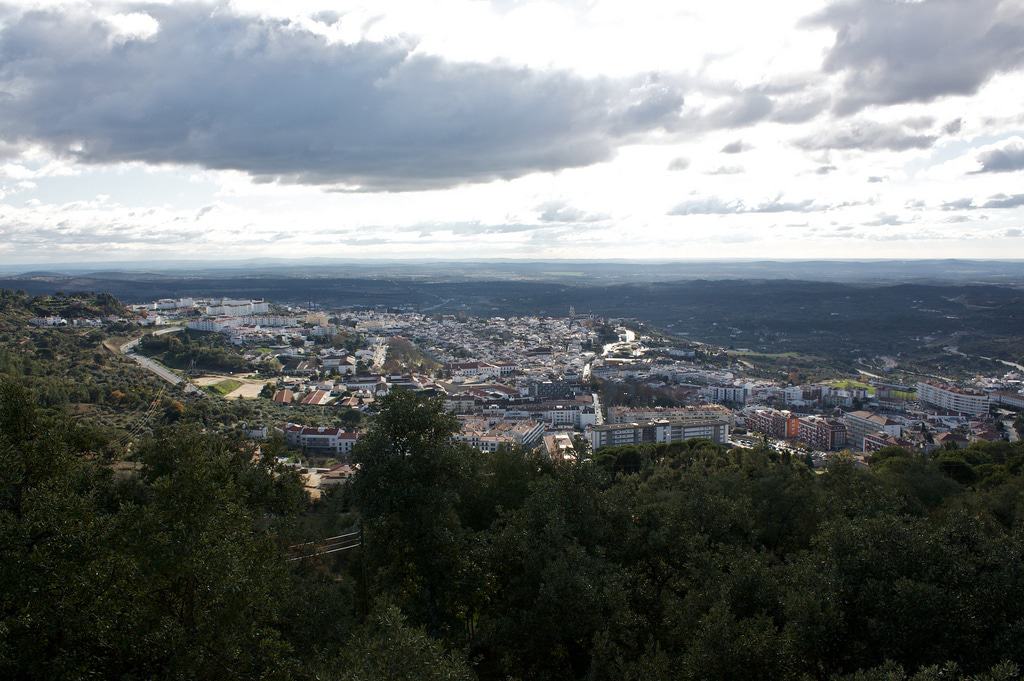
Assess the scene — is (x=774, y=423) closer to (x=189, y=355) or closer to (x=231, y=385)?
(x=231, y=385)

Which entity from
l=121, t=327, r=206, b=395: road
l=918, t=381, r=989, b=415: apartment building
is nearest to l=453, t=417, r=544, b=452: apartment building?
l=121, t=327, r=206, b=395: road

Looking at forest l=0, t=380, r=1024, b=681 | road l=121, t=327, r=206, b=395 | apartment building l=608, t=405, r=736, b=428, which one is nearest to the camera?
forest l=0, t=380, r=1024, b=681

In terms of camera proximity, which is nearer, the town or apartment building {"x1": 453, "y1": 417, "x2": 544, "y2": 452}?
apartment building {"x1": 453, "y1": 417, "x2": 544, "y2": 452}

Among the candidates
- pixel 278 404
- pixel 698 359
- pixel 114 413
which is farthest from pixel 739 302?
pixel 114 413

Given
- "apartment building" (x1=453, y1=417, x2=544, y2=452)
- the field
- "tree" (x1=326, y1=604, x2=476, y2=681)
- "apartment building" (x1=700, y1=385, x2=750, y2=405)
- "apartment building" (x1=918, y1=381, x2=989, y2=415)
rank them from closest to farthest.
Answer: "tree" (x1=326, y1=604, x2=476, y2=681)
"apartment building" (x1=453, y1=417, x2=544, y2=452)
the field
"apartment building" (x1=918, y1=381, x2=989, y2=415)
"apartment building" (x1=700, y1=385, x2=750, y2=405)

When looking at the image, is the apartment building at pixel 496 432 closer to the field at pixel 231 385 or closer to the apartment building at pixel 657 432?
the apartment building at pixel 657 432

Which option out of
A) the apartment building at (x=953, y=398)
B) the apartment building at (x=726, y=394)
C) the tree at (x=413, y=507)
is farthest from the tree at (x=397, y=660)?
the apartment building at (x=953, y=398)

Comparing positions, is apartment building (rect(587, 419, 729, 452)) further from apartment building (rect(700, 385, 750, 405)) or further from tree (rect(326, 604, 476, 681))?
tree (rect(326, 604, 476, 681))

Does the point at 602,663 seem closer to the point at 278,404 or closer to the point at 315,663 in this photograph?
the point at 315,663
